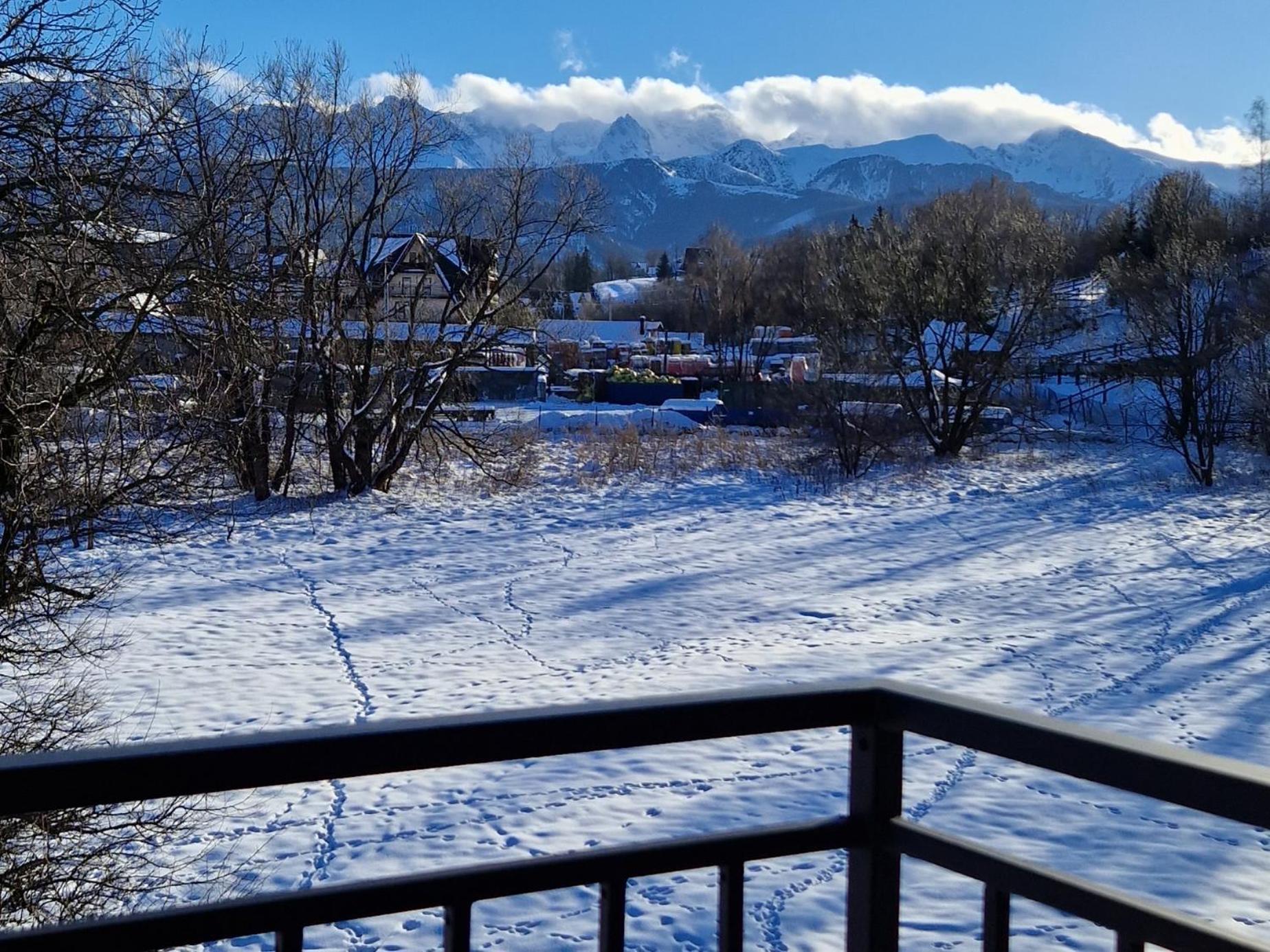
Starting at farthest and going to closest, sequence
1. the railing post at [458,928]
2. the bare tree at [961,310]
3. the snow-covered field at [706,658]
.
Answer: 1. the bare tree at [961,310]
2. the snow-covered field at [706,658]
3. the railing post at [458,928]

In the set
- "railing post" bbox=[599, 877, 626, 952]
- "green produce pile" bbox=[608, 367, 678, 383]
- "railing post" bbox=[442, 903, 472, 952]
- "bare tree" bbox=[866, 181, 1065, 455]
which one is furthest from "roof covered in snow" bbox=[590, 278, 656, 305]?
"railing post" bbox=[442, 903, 472, 952]

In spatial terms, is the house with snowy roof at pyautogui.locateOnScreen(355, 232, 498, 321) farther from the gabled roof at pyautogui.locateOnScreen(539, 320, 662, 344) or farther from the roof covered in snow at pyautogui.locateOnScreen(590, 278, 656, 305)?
the roof covered in snow at pyautogui.locateOnScreen(590, 278, 656, 305)

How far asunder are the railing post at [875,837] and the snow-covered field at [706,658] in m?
0.84

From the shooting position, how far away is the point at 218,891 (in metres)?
6.06

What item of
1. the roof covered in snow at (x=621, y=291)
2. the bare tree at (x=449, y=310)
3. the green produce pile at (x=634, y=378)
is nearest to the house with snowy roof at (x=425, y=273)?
the bare tree at (x=449, y=310)

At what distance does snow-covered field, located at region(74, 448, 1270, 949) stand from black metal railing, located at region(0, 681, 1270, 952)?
873mm

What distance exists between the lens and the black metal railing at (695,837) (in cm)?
160

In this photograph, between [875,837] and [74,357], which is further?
[74,357]

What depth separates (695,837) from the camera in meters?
2.04

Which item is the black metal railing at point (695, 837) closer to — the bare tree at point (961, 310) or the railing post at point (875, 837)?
the railing post at point (875, 837)

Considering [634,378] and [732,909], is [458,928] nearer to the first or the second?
[732,909]

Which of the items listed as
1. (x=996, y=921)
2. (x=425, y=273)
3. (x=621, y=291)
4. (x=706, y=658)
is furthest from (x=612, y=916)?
(x=621, y=291)

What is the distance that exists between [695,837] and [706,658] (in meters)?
9.19

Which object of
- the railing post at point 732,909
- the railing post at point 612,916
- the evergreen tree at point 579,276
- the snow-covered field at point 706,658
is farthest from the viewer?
the evergreen tree at point 579,276
